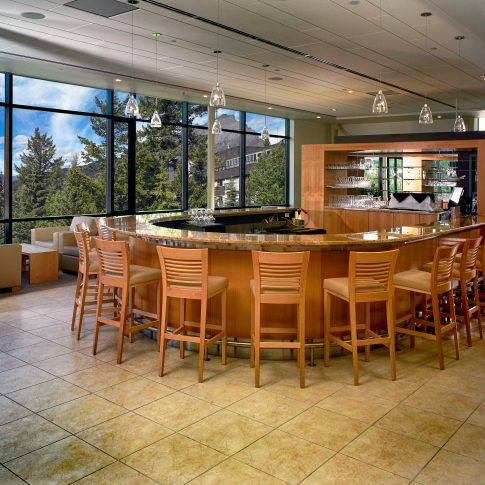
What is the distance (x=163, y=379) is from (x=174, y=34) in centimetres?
460

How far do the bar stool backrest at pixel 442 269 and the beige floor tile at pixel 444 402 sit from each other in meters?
0.98

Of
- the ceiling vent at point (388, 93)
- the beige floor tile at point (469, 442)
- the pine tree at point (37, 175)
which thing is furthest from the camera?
the ceiling vent at point (388, 93)

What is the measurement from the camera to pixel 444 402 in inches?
164

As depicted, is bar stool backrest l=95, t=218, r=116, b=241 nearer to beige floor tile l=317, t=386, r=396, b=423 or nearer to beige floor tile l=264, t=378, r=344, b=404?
beige floor tile l=264, t=378, r=344, b=404

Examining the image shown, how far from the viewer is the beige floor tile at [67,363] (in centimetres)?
482

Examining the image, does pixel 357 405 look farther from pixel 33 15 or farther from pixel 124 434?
pixel 33 15

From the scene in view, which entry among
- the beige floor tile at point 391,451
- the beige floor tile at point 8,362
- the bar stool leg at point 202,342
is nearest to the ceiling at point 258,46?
the bar stool leg at point 202,342

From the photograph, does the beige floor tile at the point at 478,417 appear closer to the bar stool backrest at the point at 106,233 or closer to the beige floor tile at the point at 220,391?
the beige floor tile at the point at 220,391

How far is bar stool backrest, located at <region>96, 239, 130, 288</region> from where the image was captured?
505cm

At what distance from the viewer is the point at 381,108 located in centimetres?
618

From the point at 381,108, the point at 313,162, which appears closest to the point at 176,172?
the point at 313,162

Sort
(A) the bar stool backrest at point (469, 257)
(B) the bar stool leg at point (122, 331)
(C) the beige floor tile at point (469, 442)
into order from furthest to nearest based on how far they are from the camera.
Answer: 1. (A) the bar stool backrest at point (469, 257)
2. (B) the bar stool leg at point (122, 331)
3. (C) the beige floor tile at point (469, 442)

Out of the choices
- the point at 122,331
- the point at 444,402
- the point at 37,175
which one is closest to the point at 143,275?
the point at 122,331

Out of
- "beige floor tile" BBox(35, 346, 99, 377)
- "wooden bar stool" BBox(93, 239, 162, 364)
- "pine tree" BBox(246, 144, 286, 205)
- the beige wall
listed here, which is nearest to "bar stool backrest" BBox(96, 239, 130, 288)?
"wooden bar stool" BBox(93, 239, 162, 364)
